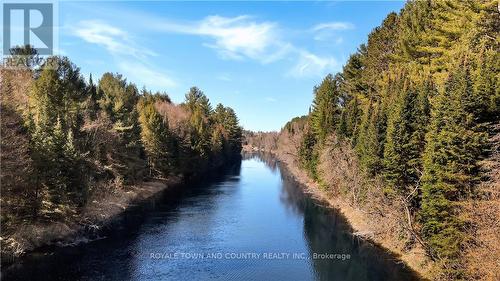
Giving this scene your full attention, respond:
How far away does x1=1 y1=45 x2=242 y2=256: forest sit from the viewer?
117ft

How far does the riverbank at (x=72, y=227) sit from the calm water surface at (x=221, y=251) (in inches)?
52.1

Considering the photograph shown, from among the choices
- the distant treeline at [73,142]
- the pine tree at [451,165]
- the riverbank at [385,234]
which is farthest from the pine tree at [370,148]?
the distant treeline at [73,142]

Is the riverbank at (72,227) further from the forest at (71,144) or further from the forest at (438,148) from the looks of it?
the forest at (438,148)

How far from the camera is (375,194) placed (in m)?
43.0

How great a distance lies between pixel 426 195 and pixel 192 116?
95.8 metres

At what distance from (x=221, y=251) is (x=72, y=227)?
49.7ft

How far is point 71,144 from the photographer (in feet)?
143

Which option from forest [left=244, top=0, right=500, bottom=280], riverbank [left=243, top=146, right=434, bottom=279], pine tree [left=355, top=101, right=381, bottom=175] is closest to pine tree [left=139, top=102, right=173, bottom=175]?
forest [left=244, top=0, right=500, bottom=280]

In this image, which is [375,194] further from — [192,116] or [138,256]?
[192,116]

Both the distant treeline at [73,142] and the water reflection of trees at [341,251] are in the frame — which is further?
the distant treeline at [73,142]

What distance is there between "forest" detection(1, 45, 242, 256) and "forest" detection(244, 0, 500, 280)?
30.5m

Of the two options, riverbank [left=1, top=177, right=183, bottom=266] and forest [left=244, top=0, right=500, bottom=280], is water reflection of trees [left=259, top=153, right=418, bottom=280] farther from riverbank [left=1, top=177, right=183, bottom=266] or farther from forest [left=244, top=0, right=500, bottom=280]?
riverbank [left=1, top=177, right=183, bottom=266]

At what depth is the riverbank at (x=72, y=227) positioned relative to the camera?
33656 mm

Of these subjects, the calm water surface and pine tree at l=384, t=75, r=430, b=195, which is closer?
the calm water surface
